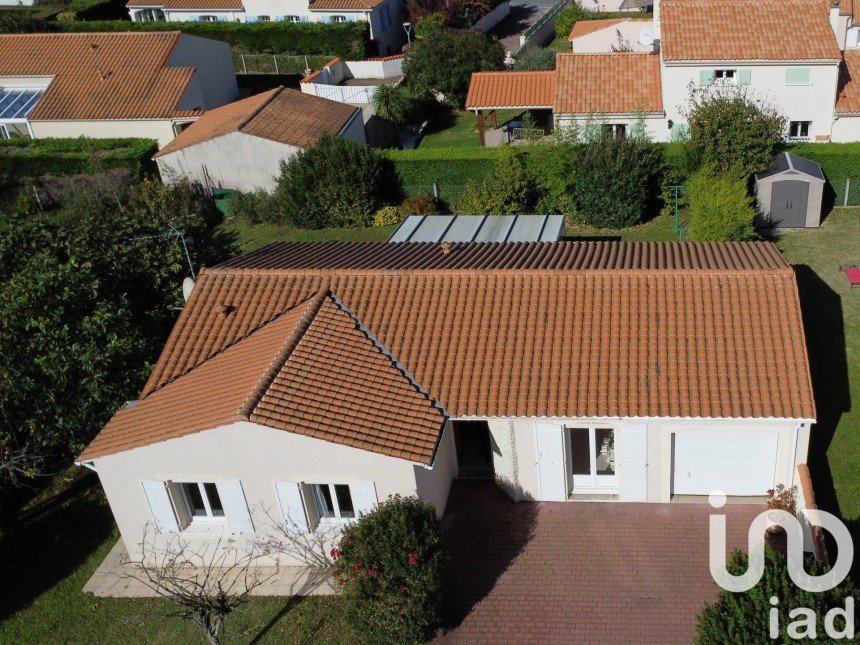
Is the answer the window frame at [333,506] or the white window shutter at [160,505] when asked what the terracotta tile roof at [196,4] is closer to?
the white window shutter at [160,505]

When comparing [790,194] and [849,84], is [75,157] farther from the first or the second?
[849,84]

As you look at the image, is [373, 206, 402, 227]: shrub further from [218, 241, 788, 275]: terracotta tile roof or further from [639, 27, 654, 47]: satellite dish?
[639, 27, 654, 47]: satellite dish

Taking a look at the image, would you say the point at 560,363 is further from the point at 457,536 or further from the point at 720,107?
the point at 720,107

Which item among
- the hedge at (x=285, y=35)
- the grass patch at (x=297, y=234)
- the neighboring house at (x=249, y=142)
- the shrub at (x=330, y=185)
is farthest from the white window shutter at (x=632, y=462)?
the hedge at (x=285, y=35)

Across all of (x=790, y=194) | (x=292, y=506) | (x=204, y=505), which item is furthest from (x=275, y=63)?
(x=292, y=506)

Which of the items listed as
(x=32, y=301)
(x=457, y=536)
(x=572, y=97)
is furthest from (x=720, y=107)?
(x=32, y=301)
